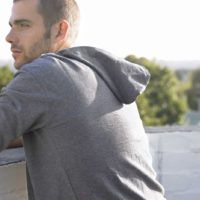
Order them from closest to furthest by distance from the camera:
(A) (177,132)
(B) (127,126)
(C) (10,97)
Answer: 1. (C) (10,97)
2. (B) (127,126)
3. (A) (177,132)

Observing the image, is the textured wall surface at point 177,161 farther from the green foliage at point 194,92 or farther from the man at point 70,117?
the green foliage at point 194,92

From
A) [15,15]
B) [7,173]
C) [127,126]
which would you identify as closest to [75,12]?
[15,15]

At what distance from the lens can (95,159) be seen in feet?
3.76

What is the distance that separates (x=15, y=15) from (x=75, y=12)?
0.16 meters

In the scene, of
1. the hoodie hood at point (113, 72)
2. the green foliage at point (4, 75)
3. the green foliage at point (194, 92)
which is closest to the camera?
the hoodie hood at point (113, 72)

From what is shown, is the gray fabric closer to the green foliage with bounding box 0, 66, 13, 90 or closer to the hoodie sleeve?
the hoodie sleeve

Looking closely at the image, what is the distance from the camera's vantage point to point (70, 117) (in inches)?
44.2

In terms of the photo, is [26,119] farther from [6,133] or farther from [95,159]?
[95,159]

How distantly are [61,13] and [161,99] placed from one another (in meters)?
→ 23.8

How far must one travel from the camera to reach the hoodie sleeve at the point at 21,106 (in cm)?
108

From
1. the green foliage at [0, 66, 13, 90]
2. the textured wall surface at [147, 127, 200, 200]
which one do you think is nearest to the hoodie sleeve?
the textured wall surface at [147, 127, 200, 200]

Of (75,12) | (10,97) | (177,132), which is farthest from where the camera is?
(177,132)

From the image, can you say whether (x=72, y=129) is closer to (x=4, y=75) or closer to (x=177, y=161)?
(x=177, y=161)

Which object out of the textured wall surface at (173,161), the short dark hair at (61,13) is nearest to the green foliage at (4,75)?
A: the textured wall surface at (173,161)
